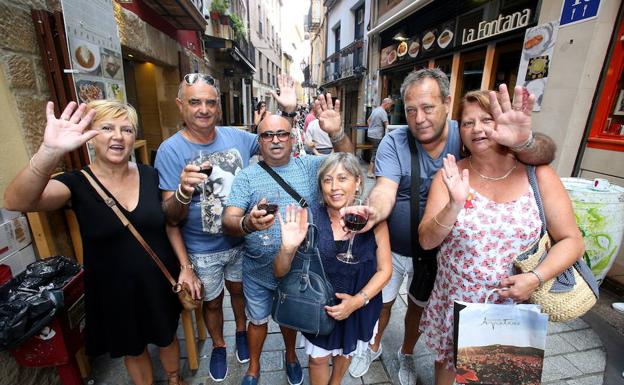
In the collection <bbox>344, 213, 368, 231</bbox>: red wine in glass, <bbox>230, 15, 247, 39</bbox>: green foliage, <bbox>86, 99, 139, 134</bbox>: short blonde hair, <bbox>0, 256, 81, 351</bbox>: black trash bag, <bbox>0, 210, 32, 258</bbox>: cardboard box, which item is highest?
<bbox>230, 15, 247, 39</bbox>: green foliage

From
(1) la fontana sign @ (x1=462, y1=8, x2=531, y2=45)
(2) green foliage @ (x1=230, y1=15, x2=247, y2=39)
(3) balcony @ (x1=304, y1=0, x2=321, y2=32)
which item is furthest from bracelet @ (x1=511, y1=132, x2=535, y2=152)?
(3) balcony @ (x1=304, y1=0, x2=321, y2=32)

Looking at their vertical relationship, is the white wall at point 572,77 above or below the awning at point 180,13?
below

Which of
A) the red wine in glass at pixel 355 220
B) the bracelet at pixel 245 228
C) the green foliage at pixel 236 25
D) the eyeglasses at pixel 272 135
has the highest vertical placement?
the green foliage at pixel 236 25

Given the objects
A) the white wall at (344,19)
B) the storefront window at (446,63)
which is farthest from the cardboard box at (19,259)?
the white wall at (344,19)

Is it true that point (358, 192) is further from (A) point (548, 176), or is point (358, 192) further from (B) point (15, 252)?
(B) point (15, 252)

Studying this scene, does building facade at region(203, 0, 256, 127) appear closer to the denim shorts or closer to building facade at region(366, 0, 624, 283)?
building facade at region(366, 0, 624, 283)

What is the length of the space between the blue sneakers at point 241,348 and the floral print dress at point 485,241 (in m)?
1.83

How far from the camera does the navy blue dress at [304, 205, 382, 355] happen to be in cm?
171

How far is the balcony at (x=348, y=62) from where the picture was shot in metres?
12.8

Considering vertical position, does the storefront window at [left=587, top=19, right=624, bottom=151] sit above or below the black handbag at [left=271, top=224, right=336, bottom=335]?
above

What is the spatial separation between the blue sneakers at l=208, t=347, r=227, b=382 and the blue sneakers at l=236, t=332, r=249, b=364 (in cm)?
13

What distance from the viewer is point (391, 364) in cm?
251

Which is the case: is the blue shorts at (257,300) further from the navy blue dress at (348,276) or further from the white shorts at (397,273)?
the white shorts at (397,273)

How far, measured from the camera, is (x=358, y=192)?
6.14 feet
